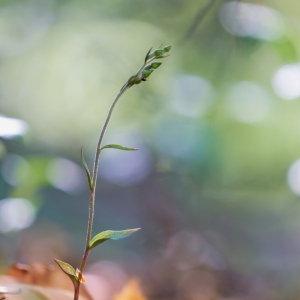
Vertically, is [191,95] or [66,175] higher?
[191,95]

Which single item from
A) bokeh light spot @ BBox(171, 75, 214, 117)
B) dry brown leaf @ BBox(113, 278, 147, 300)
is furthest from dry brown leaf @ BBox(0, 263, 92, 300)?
bokeh light spot @ BBox(171, 75, 214, 117)

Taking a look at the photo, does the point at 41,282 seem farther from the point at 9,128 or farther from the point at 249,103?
the point at 249,103

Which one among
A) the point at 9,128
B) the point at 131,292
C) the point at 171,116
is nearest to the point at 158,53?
the point at 9,128

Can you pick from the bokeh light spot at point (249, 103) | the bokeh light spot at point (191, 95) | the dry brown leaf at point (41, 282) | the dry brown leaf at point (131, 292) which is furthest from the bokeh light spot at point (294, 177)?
the dry brown leaf at point (41, 282)

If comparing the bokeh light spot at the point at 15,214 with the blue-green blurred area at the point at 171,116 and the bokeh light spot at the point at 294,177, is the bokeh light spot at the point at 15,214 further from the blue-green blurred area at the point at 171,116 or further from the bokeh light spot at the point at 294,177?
the bokeh light spot at the point at 294,177

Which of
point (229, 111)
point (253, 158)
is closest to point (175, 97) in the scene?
point (229, 111)

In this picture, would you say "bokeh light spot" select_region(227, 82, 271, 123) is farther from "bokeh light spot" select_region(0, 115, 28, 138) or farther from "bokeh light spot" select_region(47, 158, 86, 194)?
"bokeh light spot" select_region(0, 115, 28, 138)

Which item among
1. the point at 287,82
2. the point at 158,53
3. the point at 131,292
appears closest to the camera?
the point at 158,53
